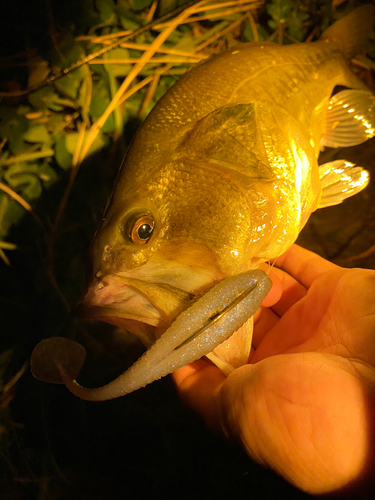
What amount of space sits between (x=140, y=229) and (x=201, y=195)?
0.22 meters

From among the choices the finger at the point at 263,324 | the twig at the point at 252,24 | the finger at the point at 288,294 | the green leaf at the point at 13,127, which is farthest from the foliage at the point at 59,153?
the finger at the point at 288,294

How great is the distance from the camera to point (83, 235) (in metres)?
1.75

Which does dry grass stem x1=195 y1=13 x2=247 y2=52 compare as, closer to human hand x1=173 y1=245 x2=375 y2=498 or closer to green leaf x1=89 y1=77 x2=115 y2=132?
green leaf x1=89 y1=77 x2=115 y2=132

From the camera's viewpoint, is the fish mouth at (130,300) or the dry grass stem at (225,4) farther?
the dry grass stem at (225,4)

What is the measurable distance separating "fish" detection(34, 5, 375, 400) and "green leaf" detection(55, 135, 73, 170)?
747 millimetres

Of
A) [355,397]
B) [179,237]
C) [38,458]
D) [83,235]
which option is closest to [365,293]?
[355,397]

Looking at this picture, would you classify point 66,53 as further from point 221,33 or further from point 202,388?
point 202,388

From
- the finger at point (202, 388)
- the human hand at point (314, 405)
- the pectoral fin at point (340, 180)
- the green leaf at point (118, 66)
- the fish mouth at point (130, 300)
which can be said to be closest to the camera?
the human hand at point (314, 405)

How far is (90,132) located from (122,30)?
647mm

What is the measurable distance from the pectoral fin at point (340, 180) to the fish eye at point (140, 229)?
3.12 feet

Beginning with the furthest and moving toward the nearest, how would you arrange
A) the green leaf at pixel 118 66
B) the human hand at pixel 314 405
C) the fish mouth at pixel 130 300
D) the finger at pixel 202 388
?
the green leaf at pixel 118 66
the finger at pixel 202 388
the fish mouth at pixel 130 300
the human hand at pixel 314 405

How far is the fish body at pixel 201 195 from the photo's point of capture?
2.90 ft

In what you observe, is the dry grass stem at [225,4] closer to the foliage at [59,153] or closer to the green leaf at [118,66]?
the foliage at [59,153]

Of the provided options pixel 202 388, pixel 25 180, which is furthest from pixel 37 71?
pixel 202 388
